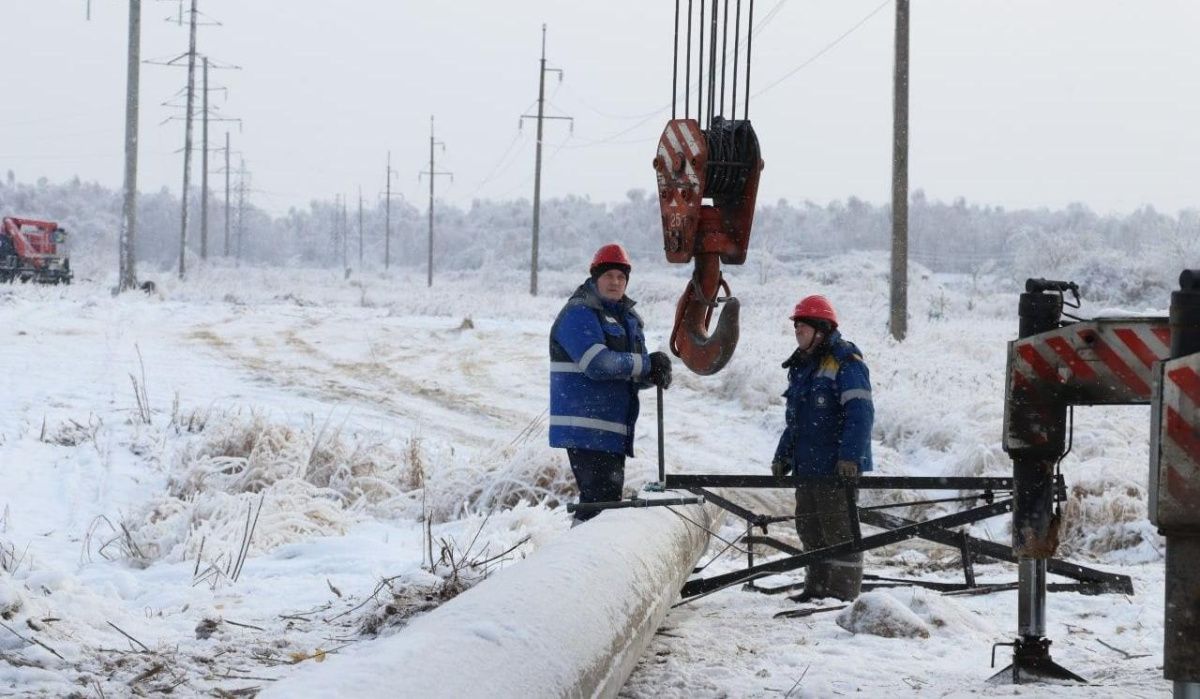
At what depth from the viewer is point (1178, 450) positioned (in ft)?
8.83

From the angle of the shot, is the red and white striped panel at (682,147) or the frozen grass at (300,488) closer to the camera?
the red and white striped panel at (682,147)

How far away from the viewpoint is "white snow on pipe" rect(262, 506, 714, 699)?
2.51 metres

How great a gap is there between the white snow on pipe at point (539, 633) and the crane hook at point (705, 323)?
113 centimetres

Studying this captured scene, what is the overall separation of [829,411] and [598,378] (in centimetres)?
133

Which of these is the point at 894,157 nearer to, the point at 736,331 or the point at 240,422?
the point at 240,422

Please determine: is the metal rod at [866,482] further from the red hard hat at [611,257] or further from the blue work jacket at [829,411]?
the red hard hat at [611,257]

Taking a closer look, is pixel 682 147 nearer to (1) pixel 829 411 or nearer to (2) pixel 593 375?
(2) pixel 593 375

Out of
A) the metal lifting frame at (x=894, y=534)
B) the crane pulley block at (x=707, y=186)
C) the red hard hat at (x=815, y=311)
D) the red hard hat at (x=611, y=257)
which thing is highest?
the crane pulley block at (x=707, y=186)

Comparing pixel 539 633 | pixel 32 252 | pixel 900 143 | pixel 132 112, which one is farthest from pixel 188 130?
pixel 539 633

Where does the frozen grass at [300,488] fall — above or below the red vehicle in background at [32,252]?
below

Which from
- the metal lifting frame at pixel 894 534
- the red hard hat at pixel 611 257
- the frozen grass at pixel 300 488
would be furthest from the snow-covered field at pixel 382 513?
the red hard hat at pixel 611 257

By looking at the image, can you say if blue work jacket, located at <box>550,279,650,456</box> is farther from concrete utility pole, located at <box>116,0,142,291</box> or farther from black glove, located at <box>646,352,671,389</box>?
concrete utility pole, located at <box>116,0,142,291</box>

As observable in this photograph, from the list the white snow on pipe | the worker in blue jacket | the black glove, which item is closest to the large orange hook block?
the black glove

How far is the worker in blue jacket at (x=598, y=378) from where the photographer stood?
5.55 meters
